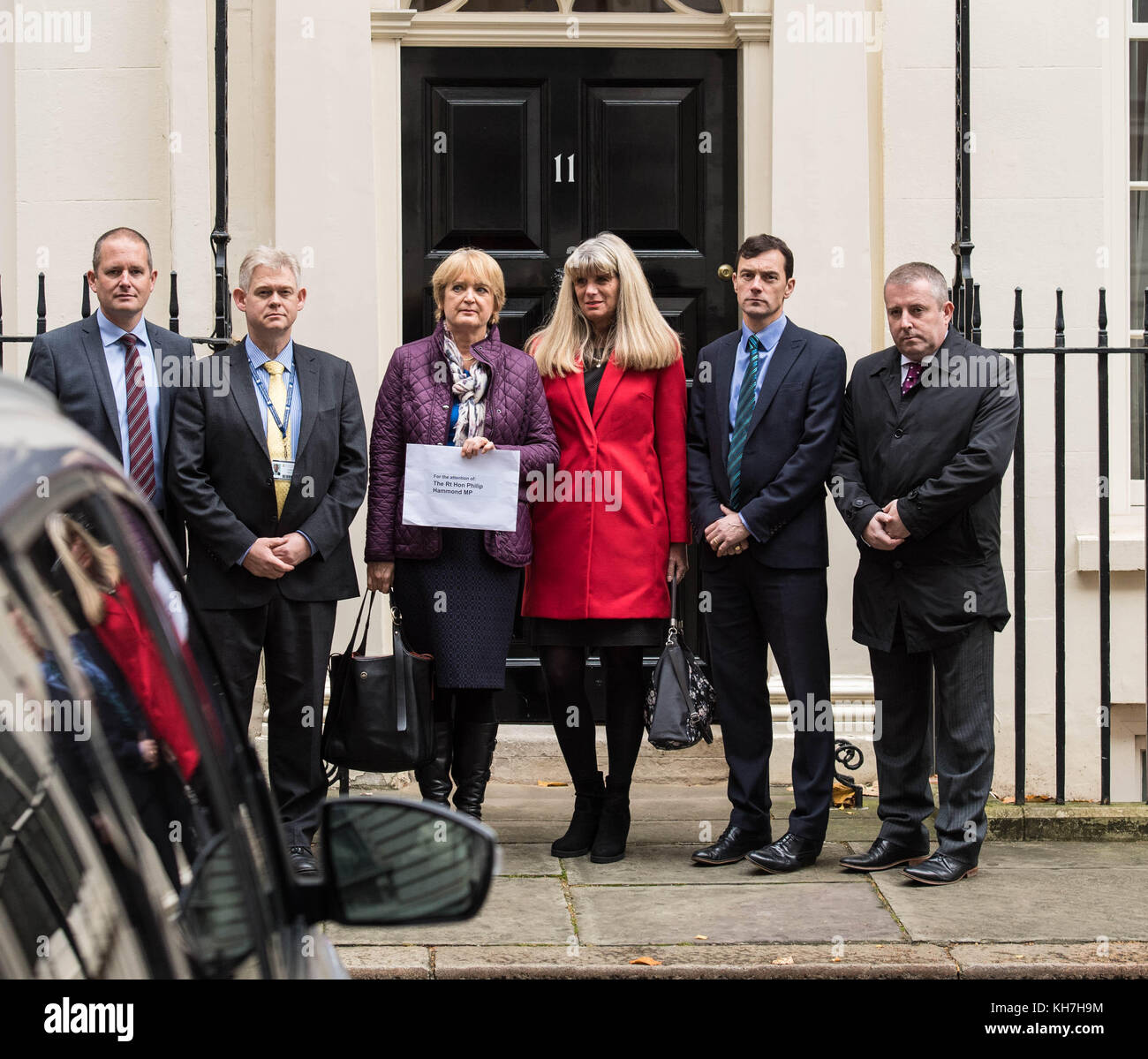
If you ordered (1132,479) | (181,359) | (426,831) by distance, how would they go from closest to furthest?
(426,831) < (181,359) < (1132,479)

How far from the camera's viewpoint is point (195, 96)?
713 centimetres

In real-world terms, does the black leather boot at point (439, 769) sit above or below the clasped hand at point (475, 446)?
below

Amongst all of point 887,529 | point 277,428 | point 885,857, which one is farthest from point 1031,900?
point 277,428

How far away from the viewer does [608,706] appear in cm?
559

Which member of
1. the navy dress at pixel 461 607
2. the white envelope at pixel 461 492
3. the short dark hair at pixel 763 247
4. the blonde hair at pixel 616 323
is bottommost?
the navy dress at pixel 461 607

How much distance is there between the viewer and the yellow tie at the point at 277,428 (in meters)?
5.34

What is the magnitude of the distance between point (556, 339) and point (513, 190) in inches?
82.6

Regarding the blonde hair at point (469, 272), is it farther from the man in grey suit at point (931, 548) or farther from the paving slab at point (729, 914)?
the paving slab at point (729, 914)

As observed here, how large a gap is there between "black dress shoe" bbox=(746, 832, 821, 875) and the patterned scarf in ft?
5.87

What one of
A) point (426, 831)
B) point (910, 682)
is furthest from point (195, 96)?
point (426, 831)

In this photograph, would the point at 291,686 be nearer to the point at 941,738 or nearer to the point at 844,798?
the point at 941,738

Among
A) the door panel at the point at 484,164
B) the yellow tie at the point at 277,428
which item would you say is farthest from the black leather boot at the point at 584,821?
the door panel at the point at 484,164

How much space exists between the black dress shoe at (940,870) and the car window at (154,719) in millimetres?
3764
